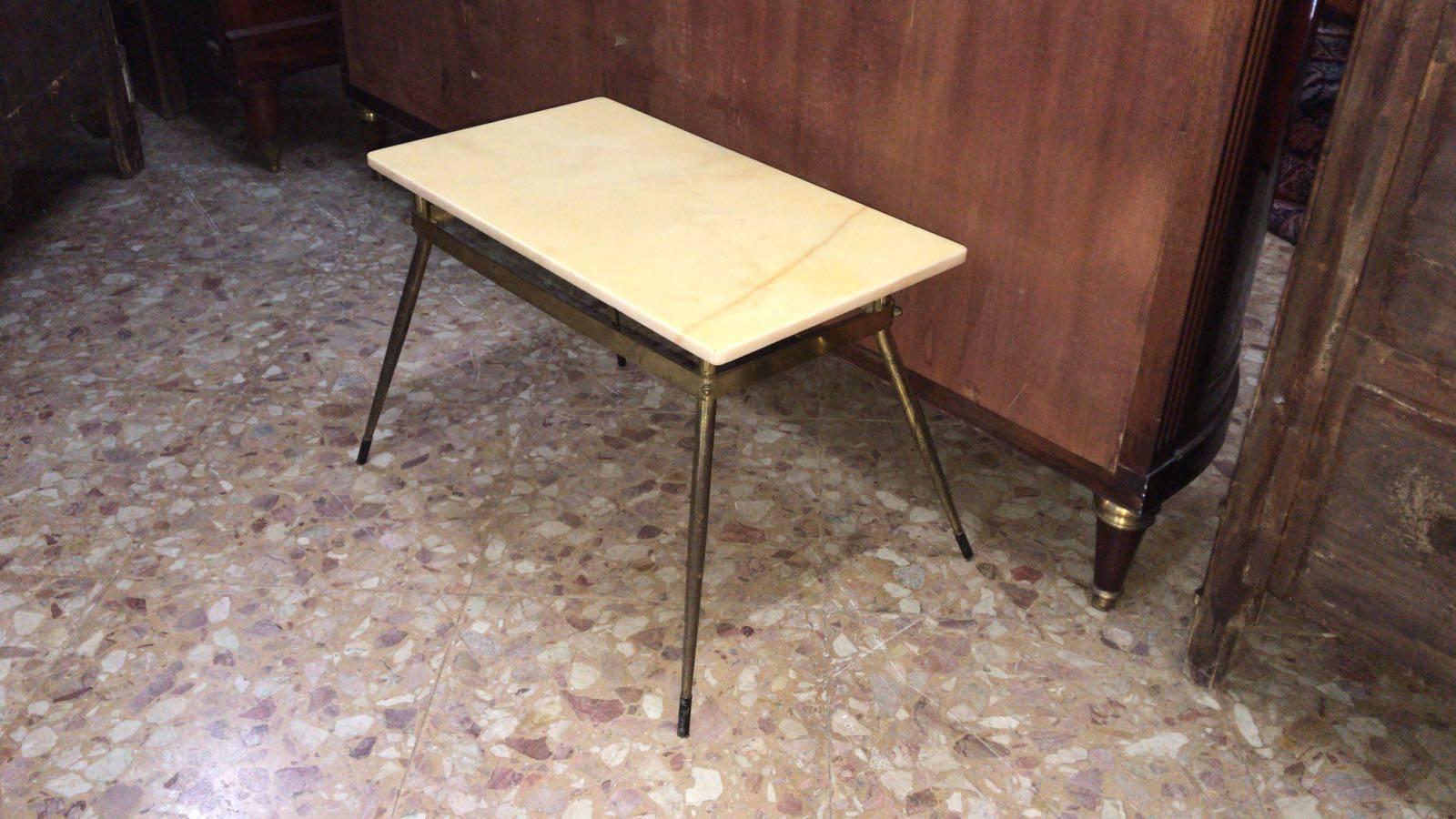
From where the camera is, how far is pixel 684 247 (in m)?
1.54

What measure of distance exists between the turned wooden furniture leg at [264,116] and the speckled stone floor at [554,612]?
684 millimetres

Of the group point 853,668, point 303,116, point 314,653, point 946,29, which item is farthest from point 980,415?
point 303,116

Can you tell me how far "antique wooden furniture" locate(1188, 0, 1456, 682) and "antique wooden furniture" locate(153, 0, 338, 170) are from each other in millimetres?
2278

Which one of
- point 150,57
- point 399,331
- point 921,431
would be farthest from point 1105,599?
point 150,57

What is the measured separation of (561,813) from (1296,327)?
3.22ft

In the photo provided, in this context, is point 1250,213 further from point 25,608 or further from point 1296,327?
point 25,608

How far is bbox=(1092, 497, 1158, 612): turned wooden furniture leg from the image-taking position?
1.66 meters

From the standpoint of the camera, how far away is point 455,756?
153cm

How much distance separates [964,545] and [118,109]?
216 cm

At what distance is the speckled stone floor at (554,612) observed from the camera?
59.5 inches

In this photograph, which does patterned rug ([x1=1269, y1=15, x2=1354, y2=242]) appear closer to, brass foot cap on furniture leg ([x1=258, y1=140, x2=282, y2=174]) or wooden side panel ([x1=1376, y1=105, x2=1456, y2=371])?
wooden side panel ([x1=1376, y1=105, x2=1456, y2=371])

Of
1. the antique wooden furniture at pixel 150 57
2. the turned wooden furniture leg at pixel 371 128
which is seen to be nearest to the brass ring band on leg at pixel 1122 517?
the turned wooden furniture leg at pixel 371 128

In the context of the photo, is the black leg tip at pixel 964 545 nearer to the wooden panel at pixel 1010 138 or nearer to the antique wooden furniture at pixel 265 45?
the wooden panel at pixel 1010 138

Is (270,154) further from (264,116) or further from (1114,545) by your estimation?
(1114,545)
